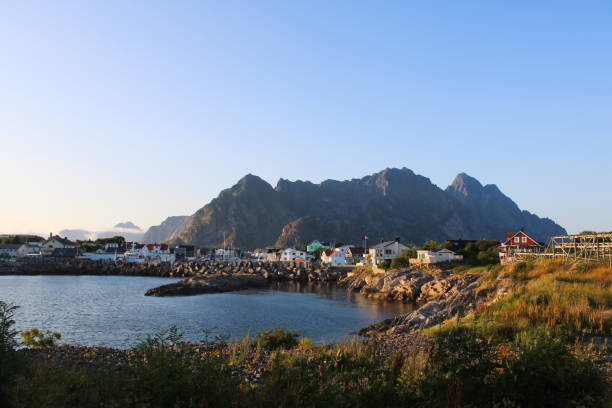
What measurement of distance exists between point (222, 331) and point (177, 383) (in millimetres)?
26528

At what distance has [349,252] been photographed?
10706 cm

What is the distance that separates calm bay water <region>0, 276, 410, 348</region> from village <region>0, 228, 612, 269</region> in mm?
18044

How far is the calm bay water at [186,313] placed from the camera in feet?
103

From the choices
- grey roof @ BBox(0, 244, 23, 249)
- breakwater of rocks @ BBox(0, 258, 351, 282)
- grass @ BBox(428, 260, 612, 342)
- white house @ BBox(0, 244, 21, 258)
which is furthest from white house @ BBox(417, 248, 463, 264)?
grey roof @ BBox(0, 244, 23, 249)

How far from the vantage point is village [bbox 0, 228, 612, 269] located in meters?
57.0

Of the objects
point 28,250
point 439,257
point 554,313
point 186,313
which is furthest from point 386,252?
point 28,250

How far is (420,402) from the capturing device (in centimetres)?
724

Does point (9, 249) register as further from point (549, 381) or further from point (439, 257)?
point (549, 381)

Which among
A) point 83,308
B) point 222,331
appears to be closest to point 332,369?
point 222,331

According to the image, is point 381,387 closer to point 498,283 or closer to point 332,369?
point 332,369

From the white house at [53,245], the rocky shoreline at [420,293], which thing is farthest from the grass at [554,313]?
the white house at [53,245]

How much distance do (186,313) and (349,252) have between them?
232 ft

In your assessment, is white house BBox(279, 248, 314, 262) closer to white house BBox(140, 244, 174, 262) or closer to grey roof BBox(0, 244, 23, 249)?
white house BBox(140, 244, 174, 262)

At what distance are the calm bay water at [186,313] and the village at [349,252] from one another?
18.0 meters
